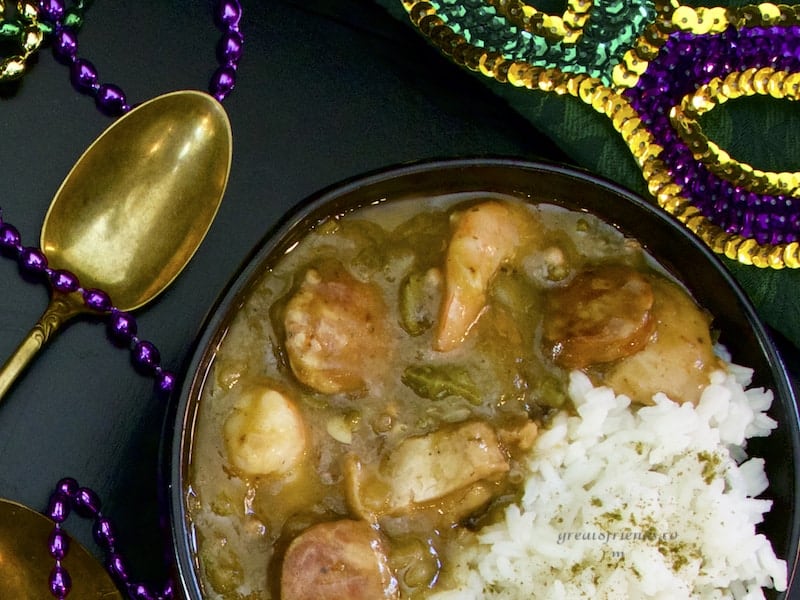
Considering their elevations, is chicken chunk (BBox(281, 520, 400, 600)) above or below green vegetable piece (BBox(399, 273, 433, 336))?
below

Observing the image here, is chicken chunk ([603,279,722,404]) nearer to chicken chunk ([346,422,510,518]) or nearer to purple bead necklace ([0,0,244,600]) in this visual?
chicken chunk ([346,422,510,518])

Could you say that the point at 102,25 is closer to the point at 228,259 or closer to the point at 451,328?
the point at 228,259

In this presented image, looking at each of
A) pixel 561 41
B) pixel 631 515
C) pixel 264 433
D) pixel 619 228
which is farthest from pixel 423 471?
pixel 561 41

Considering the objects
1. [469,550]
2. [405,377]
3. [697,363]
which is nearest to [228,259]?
[405,377]

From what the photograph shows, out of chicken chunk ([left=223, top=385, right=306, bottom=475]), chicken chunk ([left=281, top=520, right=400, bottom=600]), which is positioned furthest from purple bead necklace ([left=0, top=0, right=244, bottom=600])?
chicken chunk ([left=281, top=520, right=400, bottom=600])

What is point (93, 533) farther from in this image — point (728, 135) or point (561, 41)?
point (728, 135)

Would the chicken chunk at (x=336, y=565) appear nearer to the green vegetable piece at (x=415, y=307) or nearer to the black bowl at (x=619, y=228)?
the black bowl at (x=619, y=228)
